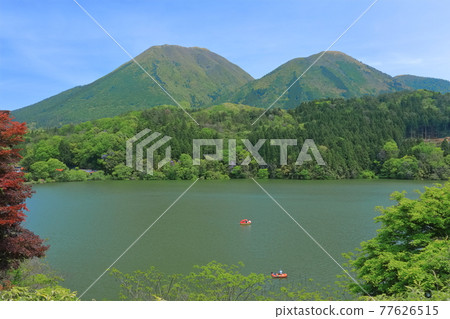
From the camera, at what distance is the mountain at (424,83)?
506 ft

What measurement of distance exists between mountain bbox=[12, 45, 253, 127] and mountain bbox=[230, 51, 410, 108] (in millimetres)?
8558

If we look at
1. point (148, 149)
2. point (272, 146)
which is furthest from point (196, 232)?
point (148, 149)

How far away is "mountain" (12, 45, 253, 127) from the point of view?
91.2 meters

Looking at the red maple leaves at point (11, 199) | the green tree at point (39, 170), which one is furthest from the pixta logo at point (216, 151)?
the red maple leaves at point (11, 199)

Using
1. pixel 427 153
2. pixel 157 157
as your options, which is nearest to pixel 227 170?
pixel 157 157

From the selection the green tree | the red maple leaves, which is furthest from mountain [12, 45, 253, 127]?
the red maple leaves

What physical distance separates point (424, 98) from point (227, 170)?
49.8 m

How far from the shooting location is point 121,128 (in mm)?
60625

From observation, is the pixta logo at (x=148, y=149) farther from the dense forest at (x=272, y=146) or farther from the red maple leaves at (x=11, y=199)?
the red maple leaves at (x=11, y=199)

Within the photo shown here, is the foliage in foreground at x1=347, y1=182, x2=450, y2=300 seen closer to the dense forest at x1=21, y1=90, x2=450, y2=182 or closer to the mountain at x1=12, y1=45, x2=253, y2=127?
the dense forest at x1=21, y1=90, x2=450, y2=182

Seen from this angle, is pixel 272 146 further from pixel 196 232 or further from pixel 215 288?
pixel 215 288

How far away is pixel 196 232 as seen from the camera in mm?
17969

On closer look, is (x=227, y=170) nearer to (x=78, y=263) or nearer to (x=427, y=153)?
(x=427, y=153)

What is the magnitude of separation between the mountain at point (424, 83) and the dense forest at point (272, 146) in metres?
92.1
